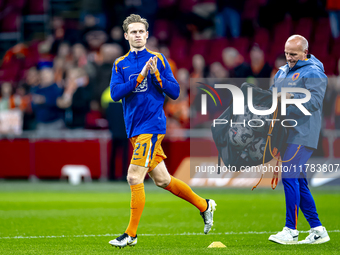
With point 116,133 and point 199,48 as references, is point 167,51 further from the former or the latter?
point 116,133

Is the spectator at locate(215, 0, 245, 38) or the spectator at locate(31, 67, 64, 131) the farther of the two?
the spectator at locate(215, 0, 245, 38)

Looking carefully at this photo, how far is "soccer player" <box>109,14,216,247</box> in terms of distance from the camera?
5.46 m

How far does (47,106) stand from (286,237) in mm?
8635

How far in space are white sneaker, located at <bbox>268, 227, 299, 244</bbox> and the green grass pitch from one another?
0.06 meters

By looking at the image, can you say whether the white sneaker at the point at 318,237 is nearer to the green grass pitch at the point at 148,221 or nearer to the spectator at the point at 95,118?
the green grass pitch at the point at 148,221

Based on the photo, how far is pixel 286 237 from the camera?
5719 millimetres

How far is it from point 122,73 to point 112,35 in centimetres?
949

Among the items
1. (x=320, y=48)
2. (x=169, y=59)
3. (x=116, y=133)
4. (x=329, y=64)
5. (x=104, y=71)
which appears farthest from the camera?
(x=320, y=48)

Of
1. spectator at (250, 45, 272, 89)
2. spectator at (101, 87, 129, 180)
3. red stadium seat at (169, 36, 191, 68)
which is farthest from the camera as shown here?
red stadium seat at (169, 36, 191, 68)

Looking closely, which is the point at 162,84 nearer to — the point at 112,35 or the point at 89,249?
the point at 89,249

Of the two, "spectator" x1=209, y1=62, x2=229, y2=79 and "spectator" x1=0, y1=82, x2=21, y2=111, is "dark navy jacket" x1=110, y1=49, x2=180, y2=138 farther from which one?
"spectator" x1=0, y1=82, x2=21, y2=111

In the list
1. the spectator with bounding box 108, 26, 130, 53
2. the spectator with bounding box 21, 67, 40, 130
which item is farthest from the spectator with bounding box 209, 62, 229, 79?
the spectator with bounding box 21, 67, 40, 130

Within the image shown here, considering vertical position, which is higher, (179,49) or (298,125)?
(179,49)

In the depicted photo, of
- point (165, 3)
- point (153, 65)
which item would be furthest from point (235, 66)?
point (153, 65)
